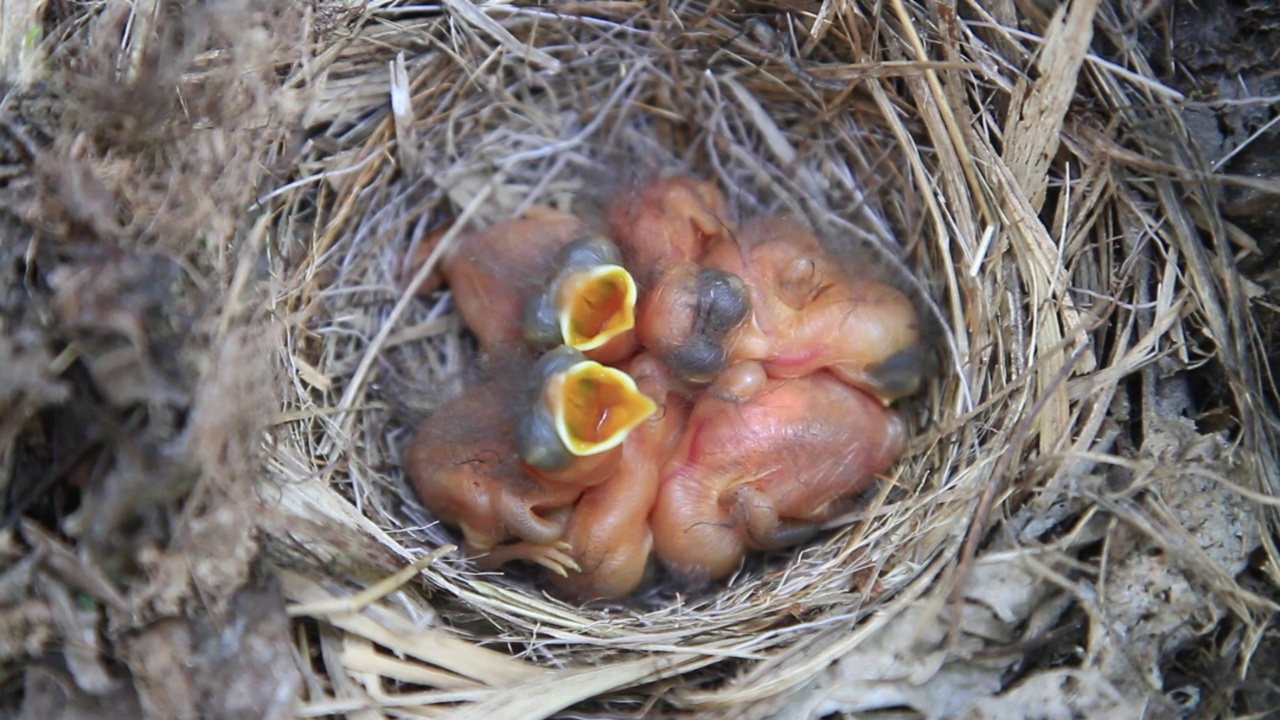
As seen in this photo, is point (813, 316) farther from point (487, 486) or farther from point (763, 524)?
point (487, 486)

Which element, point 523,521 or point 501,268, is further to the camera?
point 501,268

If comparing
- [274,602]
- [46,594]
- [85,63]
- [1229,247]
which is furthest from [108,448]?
[1229,247]

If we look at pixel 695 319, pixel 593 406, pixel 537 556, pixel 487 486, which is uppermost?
pixel 695 319

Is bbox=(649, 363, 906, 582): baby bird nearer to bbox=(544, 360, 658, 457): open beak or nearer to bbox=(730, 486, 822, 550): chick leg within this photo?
bbox=(730, 486, 822, 550): chick leg

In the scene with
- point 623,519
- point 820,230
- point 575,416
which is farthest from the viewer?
point 820,230

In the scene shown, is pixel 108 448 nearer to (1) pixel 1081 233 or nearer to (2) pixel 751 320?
(2) pixel 751 320

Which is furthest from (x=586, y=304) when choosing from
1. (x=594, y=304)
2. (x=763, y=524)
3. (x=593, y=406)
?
(x=763, y=524)

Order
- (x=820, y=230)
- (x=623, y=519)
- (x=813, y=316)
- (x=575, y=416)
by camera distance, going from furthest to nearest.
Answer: (x=820, y=230)
(x=813, y=316)
(x=623, y=519)
(x=575, y=416)

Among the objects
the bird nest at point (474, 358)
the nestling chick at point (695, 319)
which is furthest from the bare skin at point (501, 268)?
the nestling chick at point (695, 319)
